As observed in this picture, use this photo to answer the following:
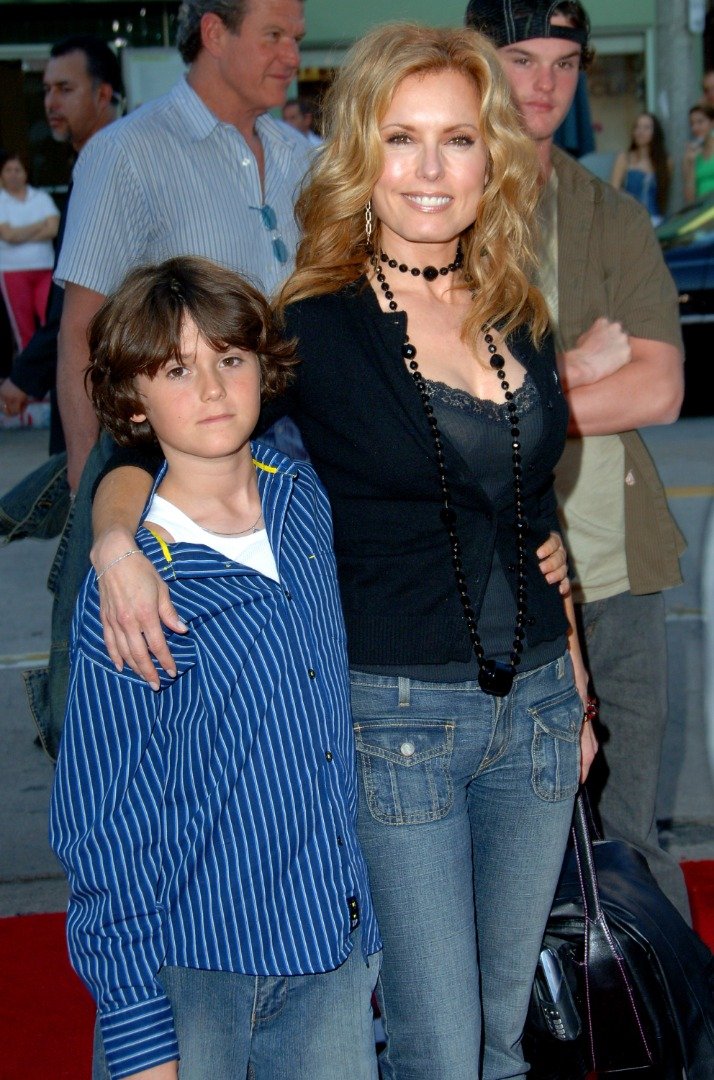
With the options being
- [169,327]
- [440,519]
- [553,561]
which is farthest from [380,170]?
[553,561]

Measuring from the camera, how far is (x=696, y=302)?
9.91 m

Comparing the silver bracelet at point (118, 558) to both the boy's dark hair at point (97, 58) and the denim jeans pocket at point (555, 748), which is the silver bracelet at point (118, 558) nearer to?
the denim jeans pocket at point (555, 748)

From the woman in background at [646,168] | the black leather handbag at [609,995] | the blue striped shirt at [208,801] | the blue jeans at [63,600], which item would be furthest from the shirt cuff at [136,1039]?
the woman in background at [646,168]

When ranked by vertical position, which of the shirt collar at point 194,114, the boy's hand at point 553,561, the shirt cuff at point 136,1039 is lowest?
the shirt cuff at point 136,1039

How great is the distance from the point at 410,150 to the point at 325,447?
507 mm

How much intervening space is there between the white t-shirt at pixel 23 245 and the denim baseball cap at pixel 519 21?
29.5ft

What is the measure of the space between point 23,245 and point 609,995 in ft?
33.6

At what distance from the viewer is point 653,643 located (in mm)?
3256

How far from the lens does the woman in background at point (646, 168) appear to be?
13.6 m

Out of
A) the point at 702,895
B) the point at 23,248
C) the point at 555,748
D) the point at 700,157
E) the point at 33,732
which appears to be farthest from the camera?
the point at 700,157

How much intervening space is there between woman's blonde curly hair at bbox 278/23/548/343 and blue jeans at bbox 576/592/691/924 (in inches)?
39.3

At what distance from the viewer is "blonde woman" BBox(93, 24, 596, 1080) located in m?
2.17

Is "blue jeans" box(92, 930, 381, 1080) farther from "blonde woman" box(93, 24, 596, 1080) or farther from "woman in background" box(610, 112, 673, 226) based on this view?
"woman in background" box(610, 112, 673, 226)

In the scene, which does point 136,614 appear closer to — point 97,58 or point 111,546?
point 111,546
